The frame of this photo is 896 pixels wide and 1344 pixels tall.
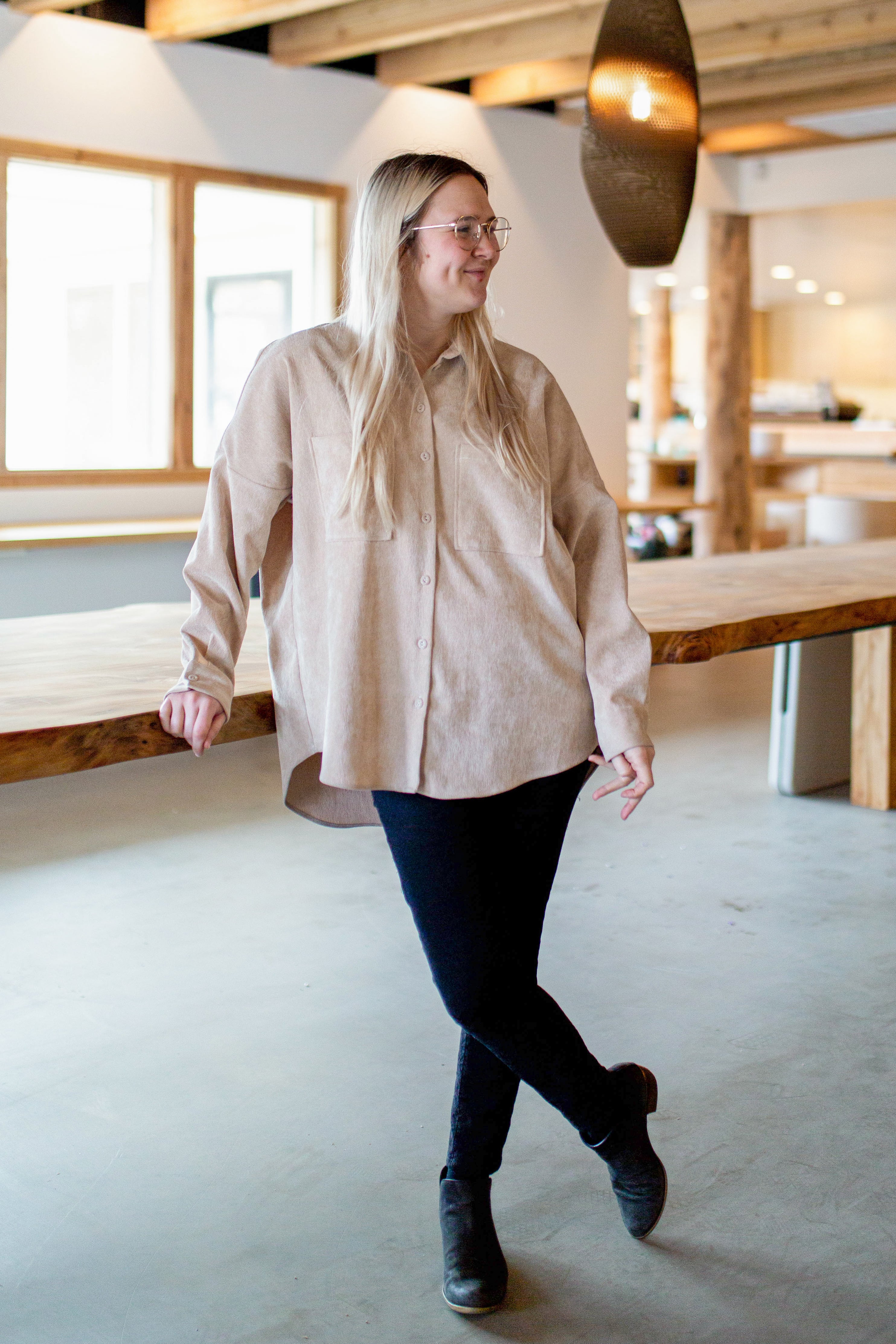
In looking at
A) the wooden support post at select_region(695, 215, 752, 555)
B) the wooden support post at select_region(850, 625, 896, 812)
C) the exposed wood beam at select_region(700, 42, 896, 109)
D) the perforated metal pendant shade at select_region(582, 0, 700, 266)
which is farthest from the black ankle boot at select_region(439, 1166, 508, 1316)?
the wooden support post at select_region(695, 215, 752, 555)

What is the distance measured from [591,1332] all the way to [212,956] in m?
1.42

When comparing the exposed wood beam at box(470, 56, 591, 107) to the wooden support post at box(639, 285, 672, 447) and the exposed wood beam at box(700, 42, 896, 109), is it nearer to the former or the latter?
the exposed wood beam at box(700, 42, 896, 109)

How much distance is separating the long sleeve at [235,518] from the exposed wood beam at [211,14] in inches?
173

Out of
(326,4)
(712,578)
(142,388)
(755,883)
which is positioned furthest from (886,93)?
(755,883)

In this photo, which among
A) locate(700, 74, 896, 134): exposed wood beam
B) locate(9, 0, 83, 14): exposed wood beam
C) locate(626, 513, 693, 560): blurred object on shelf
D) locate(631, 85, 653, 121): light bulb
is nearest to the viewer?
locate(631, 85, 653, 121): light bulb

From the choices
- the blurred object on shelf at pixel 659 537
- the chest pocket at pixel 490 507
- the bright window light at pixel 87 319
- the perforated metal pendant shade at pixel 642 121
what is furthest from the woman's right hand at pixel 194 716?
the blurred object on shelf at pixel 659 537

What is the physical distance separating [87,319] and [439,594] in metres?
5.04

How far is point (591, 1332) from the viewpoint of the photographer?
5.67 ft

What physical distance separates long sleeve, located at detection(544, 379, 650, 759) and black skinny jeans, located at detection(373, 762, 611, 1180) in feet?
0.32

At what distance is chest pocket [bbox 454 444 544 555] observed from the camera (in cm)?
163

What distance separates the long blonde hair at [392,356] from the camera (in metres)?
1.59

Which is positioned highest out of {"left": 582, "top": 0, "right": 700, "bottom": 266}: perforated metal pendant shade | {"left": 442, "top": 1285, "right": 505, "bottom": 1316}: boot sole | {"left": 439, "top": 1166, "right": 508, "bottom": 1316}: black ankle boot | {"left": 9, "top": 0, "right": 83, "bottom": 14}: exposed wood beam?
{"left": 9, "top": 0, "right": 83, "bottom": 14}: exposed wood beam

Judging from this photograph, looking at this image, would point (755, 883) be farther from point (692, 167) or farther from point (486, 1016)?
point (486, 1016)

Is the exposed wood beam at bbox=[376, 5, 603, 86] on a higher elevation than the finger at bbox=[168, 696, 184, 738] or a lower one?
higher
